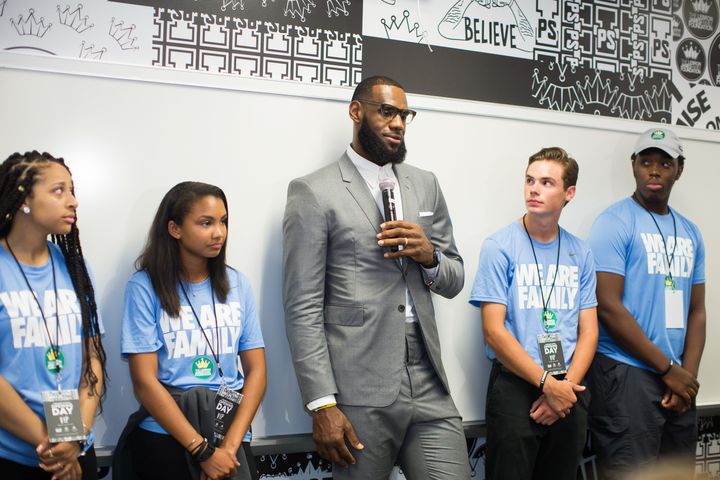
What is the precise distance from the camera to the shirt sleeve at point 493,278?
2.71m

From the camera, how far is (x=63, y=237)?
224 cm

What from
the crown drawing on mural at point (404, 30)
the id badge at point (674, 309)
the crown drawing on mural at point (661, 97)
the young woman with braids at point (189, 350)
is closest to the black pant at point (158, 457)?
the young woman with braids at point (189, 350)

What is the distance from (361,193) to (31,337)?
46.7 inches

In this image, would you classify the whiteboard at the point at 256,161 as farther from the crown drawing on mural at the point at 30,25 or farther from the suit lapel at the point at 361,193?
the suit lapel at the point at 361,193

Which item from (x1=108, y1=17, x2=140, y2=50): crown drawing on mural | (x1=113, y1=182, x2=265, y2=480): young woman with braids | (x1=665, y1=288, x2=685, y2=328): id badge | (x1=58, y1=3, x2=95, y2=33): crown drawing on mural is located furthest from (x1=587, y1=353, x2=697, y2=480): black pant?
(x1=58, y1=3, x2=95, y2=33): crown drawing on mural

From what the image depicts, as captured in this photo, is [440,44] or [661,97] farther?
Result: [661,97]

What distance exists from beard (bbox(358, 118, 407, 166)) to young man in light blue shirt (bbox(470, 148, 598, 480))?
0.61 meters

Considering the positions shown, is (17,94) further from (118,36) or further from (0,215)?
(0,215)

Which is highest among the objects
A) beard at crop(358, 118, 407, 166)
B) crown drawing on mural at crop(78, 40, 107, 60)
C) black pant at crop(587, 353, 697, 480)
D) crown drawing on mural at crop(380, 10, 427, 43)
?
crown drawing on mural at crop(380, 10, 427, 43)

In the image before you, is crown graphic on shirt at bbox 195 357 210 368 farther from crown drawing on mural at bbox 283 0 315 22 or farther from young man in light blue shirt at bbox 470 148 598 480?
crown drawing on mural at bbox 283 0 315 22

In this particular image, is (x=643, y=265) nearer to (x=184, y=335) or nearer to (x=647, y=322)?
(x=647, y=322)

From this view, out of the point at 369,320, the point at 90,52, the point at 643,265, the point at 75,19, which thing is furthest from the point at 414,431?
the point at 75,19

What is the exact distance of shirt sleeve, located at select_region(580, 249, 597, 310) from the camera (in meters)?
2.84

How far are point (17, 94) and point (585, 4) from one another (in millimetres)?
2715
